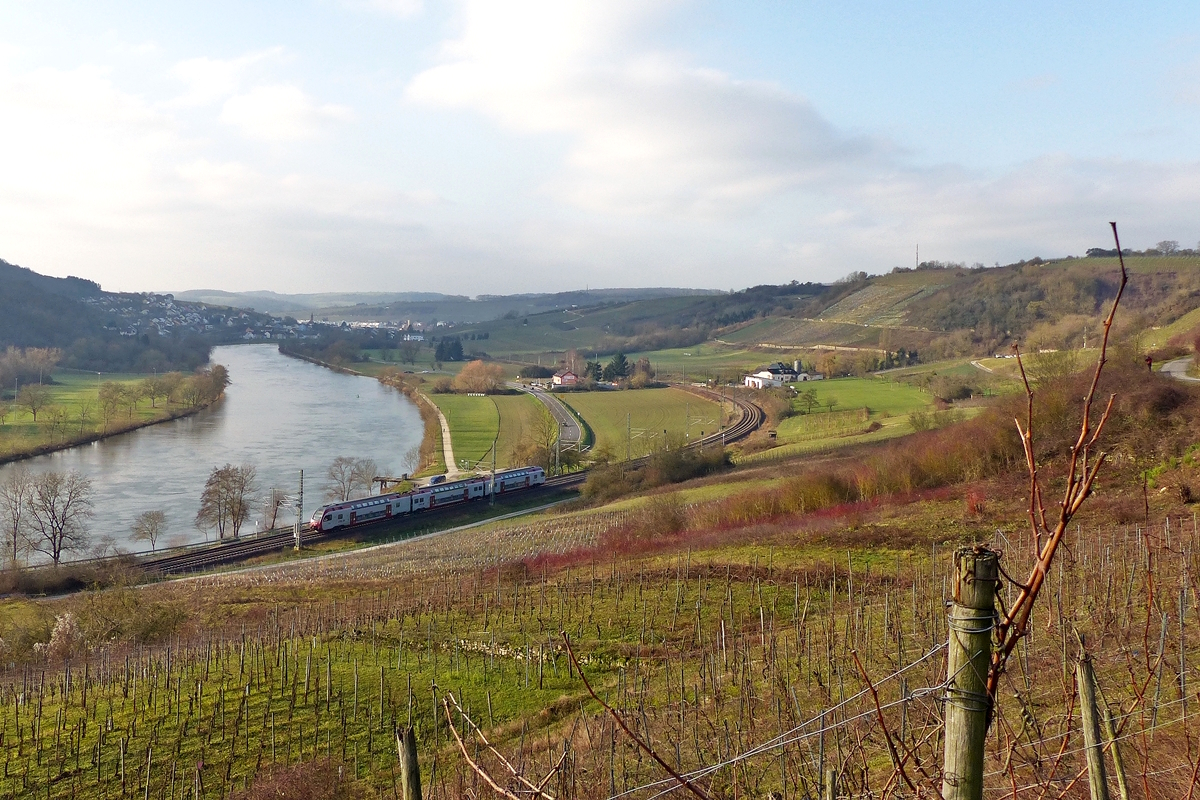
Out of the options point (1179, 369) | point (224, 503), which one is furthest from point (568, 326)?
point (1179, 369)

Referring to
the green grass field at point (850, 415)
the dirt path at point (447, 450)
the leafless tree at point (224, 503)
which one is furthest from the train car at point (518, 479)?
the green grass field at point (850, 415)

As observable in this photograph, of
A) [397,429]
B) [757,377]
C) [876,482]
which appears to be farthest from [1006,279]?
[876,482]

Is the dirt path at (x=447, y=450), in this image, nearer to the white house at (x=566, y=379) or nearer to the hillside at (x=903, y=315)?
the white house at (x=566, y=379)

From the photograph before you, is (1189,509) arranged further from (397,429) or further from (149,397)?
(149,397)

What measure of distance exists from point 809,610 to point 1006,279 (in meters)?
107

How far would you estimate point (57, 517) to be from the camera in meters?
35.6

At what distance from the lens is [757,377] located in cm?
7794

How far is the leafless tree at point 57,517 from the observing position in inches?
1369

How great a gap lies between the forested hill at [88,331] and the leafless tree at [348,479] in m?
66.3

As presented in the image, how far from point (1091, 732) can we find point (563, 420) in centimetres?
6167

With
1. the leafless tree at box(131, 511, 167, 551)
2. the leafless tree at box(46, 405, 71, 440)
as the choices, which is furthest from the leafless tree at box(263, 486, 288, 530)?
the leafless tree at box(46, 405, 71, 440)

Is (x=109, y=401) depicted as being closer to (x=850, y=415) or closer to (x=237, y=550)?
(x=237, y=550)

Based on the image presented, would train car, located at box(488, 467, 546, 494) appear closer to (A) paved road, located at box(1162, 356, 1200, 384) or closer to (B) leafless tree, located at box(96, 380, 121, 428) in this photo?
(A) paved road, located at box(1162, 356, 1200, 384)

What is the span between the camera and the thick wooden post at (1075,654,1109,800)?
273cm
